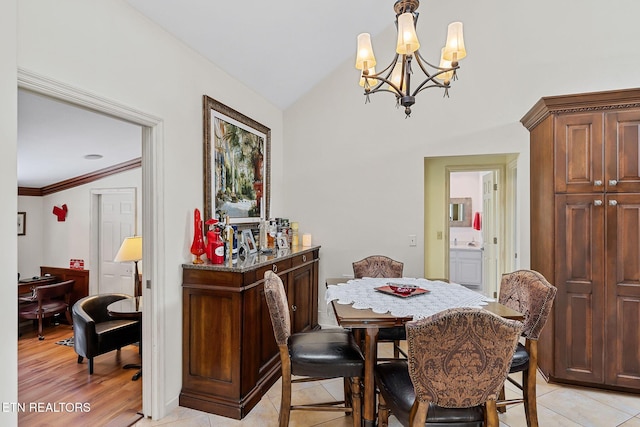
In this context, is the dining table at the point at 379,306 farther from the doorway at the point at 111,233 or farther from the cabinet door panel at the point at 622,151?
the doorway at the point at 111,233

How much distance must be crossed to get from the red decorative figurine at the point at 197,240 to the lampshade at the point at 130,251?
1.38 m

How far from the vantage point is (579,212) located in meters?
2.72

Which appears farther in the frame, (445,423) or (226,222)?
(226,222)

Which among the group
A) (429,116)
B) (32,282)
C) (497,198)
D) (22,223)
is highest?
(429,116)

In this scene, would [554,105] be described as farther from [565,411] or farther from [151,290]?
[151,290]

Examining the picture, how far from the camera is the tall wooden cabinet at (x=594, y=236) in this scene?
8.58ft

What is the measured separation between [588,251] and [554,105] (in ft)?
3.99

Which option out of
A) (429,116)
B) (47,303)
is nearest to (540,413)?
(429,116)

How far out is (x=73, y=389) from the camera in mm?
2762

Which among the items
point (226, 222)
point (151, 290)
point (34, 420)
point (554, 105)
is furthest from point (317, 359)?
point (554, 105)

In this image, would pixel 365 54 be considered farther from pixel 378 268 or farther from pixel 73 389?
pixel 73 389

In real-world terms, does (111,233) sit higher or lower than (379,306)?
higher

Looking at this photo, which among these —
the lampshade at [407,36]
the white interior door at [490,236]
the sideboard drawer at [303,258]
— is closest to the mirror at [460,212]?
the white interior door at [490,236]

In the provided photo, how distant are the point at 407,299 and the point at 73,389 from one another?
2809 mm
